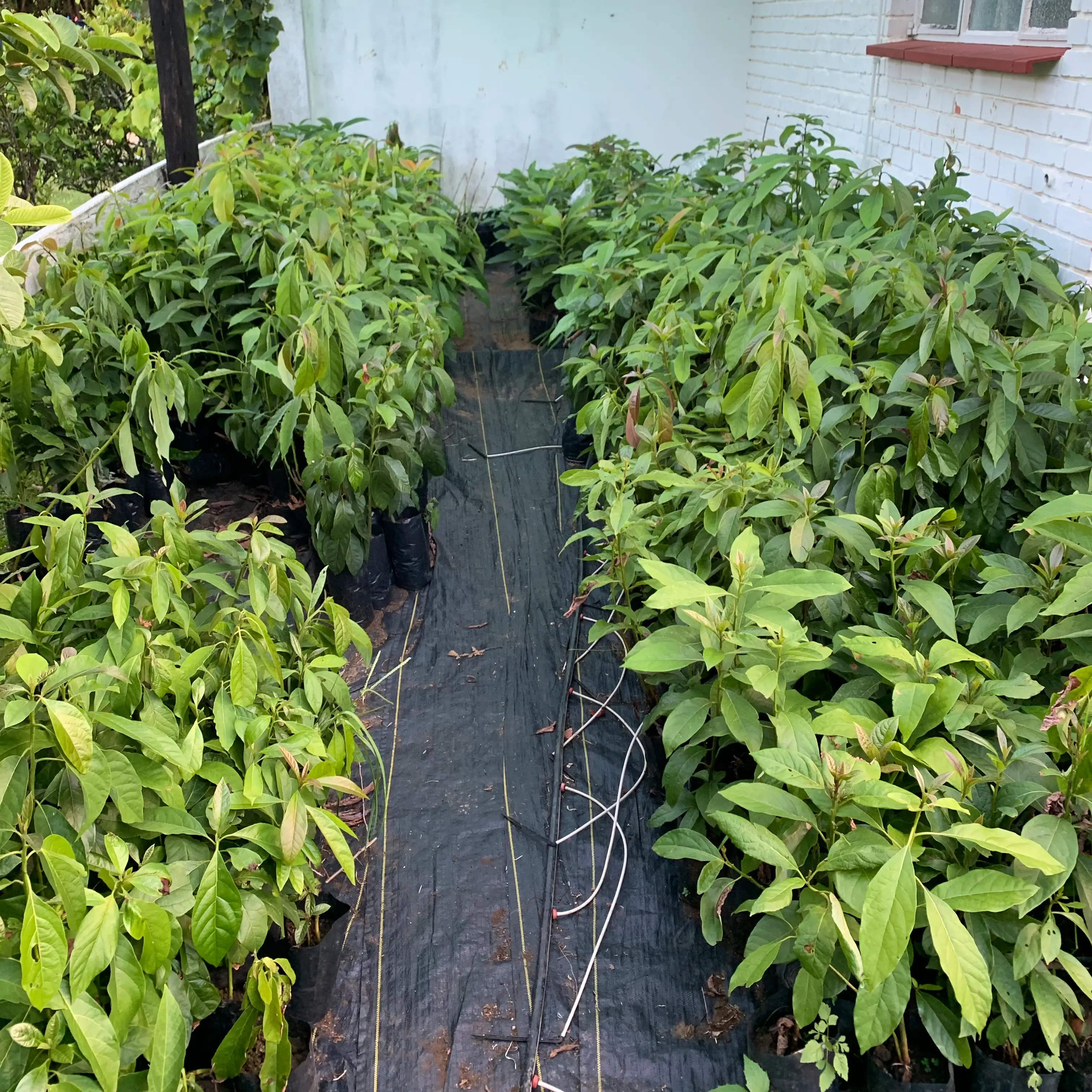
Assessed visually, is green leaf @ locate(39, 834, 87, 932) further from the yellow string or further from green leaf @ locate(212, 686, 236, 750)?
the yellow string

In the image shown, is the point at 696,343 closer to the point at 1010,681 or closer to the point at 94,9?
the point at 1010,681

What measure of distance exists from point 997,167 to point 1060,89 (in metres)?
0.40

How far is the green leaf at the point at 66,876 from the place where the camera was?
106cm

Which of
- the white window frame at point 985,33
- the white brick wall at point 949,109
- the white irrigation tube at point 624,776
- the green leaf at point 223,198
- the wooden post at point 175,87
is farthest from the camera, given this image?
the wooden post at point 175,87

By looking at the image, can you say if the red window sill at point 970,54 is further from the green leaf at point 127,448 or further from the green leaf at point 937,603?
the green leaf at point 127,448

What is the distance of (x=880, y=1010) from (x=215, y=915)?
85cm

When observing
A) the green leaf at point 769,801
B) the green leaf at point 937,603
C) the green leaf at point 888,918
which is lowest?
the green leaf at point 769,801

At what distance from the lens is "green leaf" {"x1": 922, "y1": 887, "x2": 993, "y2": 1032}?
3.52 ft

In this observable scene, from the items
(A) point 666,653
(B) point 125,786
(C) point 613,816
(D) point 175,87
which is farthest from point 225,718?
(D) point 175,87

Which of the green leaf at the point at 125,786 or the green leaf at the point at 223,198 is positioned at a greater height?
the green leaf at the point at 223,198

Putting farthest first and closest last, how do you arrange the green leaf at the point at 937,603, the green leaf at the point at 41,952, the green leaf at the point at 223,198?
the green leaf at the point at 223,198 → the green leaf at the point at 937,603 → the green leaf at the point at 41,952

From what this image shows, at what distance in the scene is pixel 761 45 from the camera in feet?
18.8

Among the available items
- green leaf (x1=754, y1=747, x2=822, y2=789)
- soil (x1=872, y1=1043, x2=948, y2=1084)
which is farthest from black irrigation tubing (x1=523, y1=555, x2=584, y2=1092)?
green leaf (x1=754, y1=747, x2=822, y2=789)

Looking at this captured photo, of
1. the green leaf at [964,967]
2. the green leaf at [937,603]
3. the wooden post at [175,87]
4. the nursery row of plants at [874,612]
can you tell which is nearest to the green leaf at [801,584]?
the nursery row of plants at [874,612]
